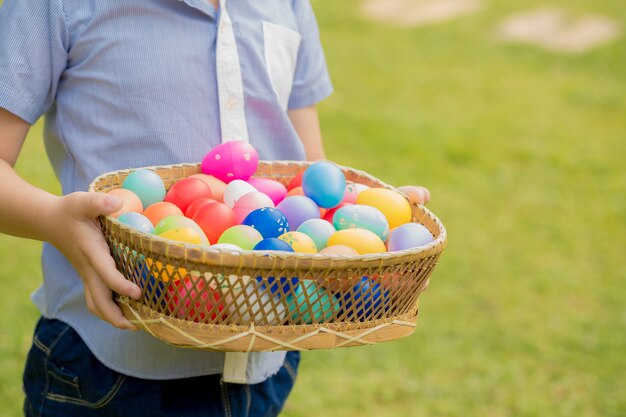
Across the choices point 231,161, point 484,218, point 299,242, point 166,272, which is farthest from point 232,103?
point 484,218

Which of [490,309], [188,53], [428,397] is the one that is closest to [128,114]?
[188,53]

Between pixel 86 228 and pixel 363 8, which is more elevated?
pixel 86 228

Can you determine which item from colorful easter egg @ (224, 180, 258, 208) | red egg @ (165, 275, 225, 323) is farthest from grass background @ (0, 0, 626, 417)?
red egg @ (165, 275, 225, 323)

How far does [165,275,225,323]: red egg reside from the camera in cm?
110

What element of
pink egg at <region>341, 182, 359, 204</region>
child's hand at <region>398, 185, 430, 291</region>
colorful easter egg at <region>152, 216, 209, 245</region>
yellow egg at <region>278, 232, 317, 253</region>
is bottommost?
pink egg at <region>341, 182, 359, 204</region>

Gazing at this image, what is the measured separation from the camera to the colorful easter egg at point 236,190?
1.39m

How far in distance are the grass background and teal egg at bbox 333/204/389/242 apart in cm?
135

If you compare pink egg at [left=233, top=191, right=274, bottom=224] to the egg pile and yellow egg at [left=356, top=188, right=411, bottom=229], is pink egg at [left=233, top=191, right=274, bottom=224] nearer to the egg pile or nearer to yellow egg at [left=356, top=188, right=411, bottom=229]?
the egg pile

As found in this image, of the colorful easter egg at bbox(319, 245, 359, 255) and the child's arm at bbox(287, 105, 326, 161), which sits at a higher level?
the colorful easter egg at bbox(319, 245, 359, 255)

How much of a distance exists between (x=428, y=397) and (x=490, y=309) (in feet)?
1.95

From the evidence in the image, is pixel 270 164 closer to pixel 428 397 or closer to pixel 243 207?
pixel 243 207

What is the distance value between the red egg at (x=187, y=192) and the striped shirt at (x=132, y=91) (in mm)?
92

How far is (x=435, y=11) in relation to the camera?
679cm

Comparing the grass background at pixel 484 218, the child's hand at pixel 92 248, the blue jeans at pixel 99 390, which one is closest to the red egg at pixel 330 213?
the blue jeans at pixel 99 390
